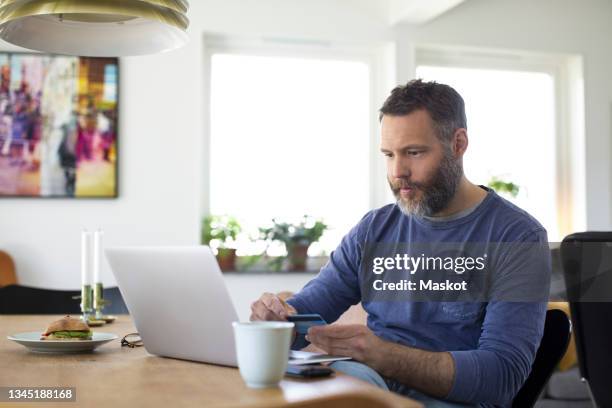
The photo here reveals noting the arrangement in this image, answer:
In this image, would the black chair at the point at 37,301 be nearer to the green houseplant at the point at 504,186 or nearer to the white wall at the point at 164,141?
the white wall at the point at 164,141

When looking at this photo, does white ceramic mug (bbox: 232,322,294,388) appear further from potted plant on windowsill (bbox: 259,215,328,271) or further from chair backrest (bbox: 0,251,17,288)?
potted plant on windowsill (bbox: 259,215,328,271)

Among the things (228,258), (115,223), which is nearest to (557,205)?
(228,258)

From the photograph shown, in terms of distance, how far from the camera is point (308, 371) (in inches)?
45.1

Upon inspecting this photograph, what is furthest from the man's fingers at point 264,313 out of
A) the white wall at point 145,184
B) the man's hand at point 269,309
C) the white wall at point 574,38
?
the white wall at point 574,38

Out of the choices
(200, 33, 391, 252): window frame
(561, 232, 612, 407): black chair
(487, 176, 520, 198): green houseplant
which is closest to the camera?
(561, 232, 612, 407): black chair

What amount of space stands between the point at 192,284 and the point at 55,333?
0.39m

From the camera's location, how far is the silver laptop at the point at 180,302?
125 cm

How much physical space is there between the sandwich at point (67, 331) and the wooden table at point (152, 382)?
0.15 feet

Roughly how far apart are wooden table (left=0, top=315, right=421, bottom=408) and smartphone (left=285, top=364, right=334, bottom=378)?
0.05ft

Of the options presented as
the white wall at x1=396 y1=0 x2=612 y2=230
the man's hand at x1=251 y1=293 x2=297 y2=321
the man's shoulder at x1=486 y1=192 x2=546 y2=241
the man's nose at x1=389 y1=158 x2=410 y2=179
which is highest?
the white wall at x1=396 y1=0 x2=612 y2=230

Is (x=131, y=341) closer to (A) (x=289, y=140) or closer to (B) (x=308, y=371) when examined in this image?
(B) (x=308, y=371)

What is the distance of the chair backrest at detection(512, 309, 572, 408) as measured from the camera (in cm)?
155

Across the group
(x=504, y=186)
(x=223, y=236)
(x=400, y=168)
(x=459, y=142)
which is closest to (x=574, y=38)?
(x=504, y=186)

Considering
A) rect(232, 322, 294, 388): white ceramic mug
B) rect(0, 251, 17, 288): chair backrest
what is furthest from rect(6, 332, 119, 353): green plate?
rect(0, 251, 17, 288): chair backrest
